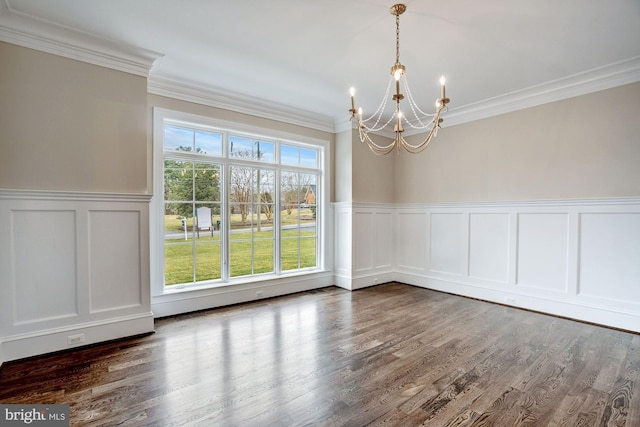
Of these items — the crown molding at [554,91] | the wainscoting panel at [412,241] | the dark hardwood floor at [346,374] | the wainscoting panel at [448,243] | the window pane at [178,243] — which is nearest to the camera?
the dark hardwood floor at [346,374]

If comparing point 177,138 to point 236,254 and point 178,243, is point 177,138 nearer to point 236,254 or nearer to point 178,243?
point 178,243

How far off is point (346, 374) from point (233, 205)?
107 inches

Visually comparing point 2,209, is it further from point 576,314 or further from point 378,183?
point 576,314

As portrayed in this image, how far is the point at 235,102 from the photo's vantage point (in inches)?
161

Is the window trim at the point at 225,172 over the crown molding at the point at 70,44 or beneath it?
beneath

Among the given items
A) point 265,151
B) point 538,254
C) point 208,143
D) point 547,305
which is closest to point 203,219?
point 208,143

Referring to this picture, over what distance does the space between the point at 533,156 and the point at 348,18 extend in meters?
3.07

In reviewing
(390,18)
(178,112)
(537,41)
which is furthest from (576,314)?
(178,112)

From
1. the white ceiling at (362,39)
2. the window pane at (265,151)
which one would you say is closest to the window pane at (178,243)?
the window pane at (265,151)

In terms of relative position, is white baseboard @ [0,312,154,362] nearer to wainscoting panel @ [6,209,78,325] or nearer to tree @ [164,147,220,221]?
wainscoting panel @ [6,209,78,325]

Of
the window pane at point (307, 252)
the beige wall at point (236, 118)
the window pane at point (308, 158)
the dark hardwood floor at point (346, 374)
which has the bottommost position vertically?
the dark hardwood floor at point (346, 374)

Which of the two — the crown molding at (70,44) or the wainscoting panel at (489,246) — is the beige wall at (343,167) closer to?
the wainscoting panel at (489,246)

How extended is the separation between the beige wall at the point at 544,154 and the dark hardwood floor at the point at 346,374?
1.67 m

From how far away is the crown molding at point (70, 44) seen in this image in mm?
2453
